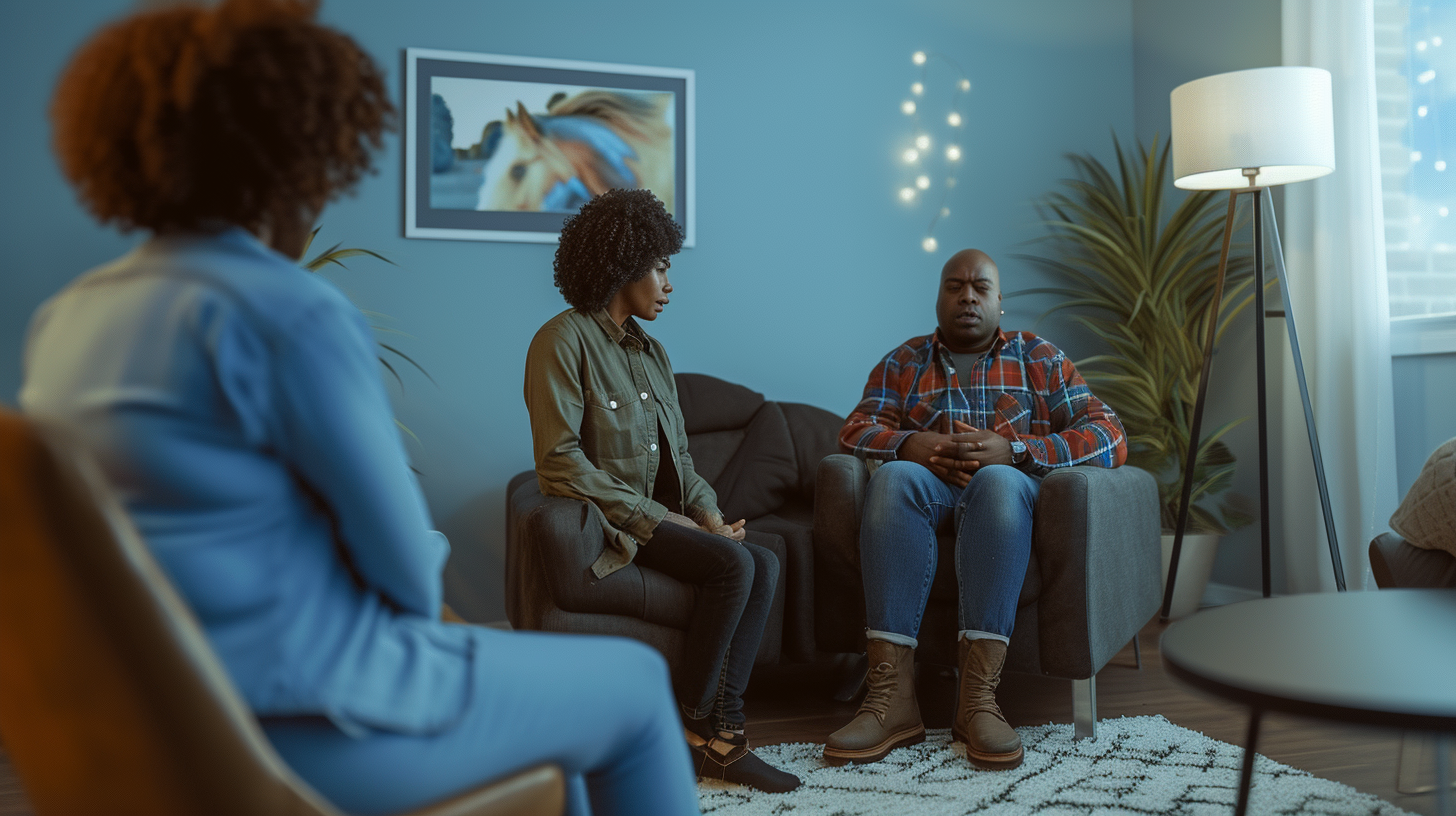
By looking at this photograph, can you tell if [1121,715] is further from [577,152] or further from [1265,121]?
[577,152]

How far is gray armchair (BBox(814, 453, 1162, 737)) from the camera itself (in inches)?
88.5

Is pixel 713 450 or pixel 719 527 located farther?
pixel 713 450

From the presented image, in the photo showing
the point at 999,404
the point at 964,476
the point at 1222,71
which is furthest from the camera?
the point at 1222,71

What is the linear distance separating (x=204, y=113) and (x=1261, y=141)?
2.77 m

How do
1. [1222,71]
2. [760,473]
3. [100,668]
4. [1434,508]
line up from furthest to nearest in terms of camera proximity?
[1222,71], [760,473], [1434,508], [100,668]

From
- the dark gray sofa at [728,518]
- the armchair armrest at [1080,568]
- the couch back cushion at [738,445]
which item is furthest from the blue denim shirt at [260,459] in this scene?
the couch back cushion at [738,445]

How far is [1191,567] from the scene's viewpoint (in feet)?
11.3

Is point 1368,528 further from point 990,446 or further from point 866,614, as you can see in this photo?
point 866,614

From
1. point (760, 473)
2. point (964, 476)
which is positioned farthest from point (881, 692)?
point (760, 473)

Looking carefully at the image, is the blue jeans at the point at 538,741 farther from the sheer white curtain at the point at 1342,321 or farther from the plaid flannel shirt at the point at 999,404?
the sheer white curtain at the point at 1342,321

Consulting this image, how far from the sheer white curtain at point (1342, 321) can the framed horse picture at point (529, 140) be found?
2024 millimetres

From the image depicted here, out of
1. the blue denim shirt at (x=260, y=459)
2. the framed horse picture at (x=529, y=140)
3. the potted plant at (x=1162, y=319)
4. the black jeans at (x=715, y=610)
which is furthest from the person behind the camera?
the potted plant at (x=1162, y=319)

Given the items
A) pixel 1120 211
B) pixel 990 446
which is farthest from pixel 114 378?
pixel 1120 211

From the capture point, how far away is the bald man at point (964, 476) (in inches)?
87.5
